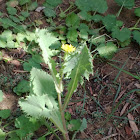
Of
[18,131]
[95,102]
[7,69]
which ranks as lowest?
[95,102]

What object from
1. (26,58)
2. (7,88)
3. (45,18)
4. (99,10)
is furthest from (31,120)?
(99,10)

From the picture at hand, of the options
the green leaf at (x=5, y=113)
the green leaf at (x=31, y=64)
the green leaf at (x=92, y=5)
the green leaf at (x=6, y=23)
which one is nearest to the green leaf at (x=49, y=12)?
the green leaf at (x=92, y=5)

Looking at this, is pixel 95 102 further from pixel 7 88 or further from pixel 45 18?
pixel 45 18

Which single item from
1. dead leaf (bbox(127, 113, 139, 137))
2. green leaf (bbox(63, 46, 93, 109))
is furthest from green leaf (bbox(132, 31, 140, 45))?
green leaf (bbox(63, 46, 93, 109))

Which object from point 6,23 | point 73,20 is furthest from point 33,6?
point 73,20

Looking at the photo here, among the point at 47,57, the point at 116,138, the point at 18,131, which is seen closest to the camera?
the point at 47,57

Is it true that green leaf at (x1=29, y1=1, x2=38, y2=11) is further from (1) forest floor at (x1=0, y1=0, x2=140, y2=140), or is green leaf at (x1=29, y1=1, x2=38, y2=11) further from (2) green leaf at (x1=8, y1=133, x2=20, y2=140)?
(2) green leaf at (x1=8, y1=133, x2=20, y2=140)

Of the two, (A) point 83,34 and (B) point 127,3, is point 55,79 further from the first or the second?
(B) point 127,3
